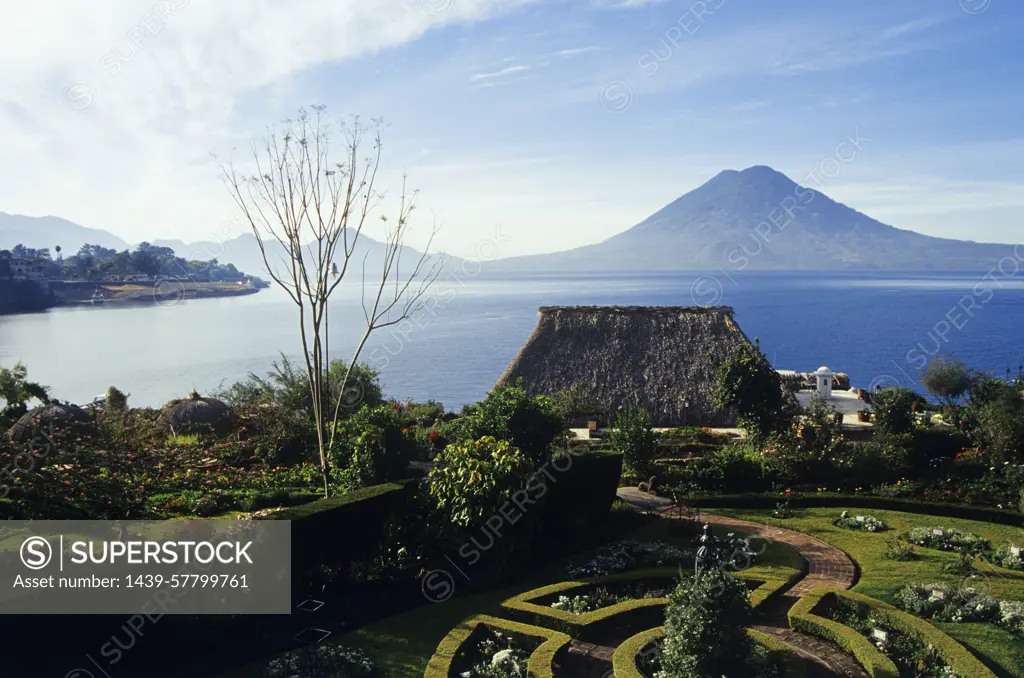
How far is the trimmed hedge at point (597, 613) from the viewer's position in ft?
36.1

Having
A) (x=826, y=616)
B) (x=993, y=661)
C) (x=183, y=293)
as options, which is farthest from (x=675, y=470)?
(x=183, y=293)

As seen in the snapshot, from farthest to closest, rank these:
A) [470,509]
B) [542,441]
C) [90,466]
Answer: [542,441] < [90,466] < [470,509]

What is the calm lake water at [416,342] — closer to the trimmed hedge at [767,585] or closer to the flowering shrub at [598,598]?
the flowering shrub at [598,598]

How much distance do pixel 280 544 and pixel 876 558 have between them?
1067 centimetres

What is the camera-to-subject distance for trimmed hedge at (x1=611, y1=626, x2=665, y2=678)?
31.0 ft

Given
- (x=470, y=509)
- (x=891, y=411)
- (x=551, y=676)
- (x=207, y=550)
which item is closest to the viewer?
(x=551, y=676)

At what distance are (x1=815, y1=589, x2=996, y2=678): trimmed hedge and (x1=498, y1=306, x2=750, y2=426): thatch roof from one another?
53.2ft

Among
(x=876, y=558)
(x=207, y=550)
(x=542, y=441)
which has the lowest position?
(x=876, y=558)

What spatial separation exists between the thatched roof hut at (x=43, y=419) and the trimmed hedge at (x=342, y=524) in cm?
993

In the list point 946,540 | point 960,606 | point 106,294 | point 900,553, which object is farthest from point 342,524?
point 106,294

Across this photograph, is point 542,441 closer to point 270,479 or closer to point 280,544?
point 280,544

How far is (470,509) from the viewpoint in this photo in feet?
41.2

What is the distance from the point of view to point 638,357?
2962cm

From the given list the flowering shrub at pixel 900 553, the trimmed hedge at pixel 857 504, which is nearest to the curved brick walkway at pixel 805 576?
the flowering shrub at pixel 900 553
